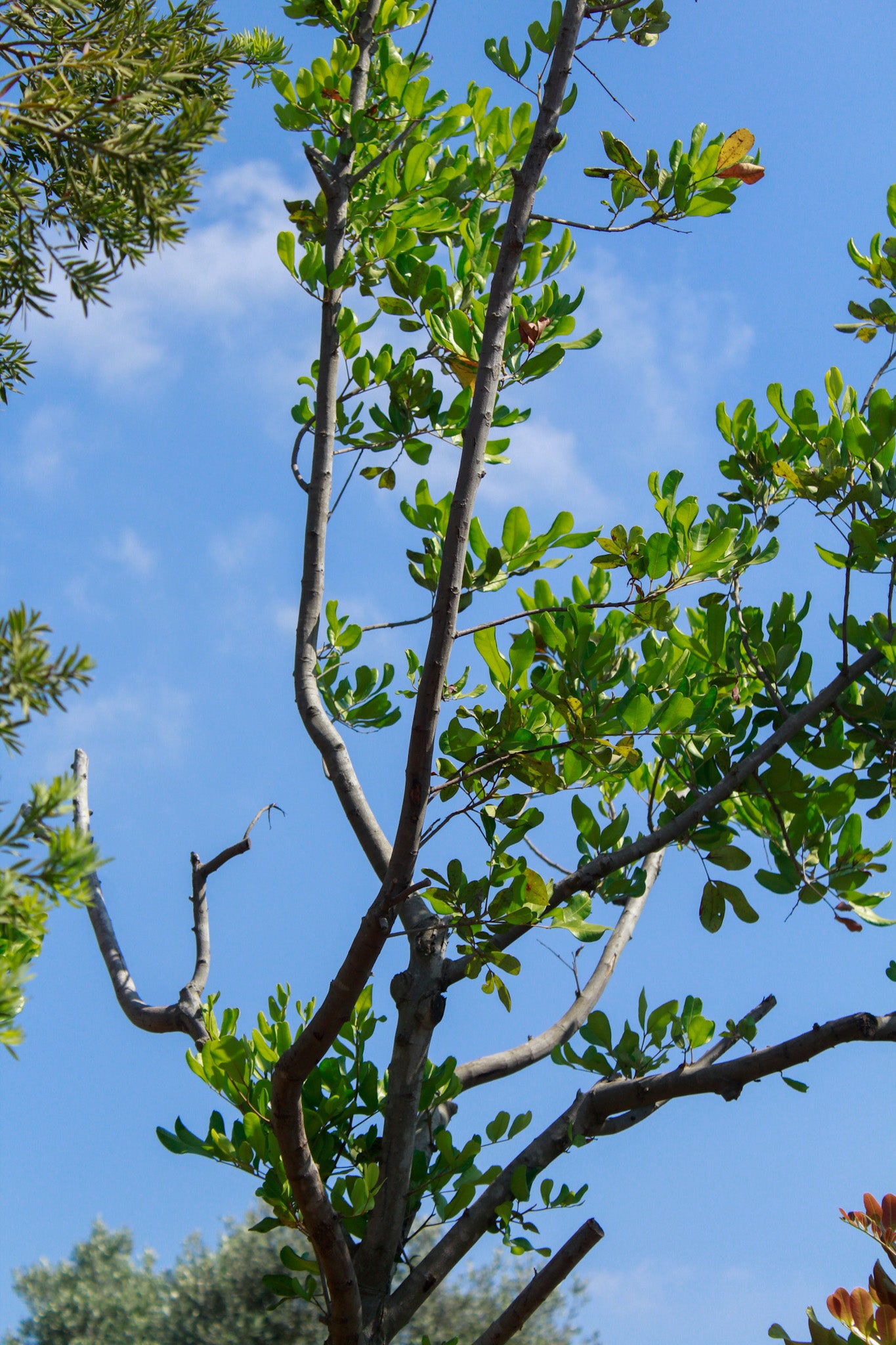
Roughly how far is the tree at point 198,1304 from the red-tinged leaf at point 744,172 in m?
5.55

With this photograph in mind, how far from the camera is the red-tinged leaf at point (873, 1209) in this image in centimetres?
266

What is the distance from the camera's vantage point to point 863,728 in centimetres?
241

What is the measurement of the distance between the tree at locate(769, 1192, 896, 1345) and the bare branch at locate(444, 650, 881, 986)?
3.95 feet

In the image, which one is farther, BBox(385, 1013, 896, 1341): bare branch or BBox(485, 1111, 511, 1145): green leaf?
BBox(485, 1111, 511, 1145): green leaf

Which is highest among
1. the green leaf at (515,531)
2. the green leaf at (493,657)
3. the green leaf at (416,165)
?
the green leaf at (416,165)

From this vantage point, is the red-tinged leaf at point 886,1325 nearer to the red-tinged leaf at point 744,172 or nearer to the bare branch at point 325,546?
the bare branch at point 325,546

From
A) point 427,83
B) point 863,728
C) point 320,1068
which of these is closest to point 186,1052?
point 320,1068

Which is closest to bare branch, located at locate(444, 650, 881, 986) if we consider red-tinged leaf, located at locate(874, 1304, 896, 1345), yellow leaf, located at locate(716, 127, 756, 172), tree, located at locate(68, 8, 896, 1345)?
tree, located at locate(68, 8, 896, 1345)

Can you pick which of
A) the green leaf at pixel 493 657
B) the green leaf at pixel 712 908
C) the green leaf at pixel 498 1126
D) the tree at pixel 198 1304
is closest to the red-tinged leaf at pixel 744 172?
the green leaf at pixel 493 657

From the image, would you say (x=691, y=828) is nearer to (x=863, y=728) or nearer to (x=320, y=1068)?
(x=863, y=728)

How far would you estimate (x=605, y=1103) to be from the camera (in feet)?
8.34

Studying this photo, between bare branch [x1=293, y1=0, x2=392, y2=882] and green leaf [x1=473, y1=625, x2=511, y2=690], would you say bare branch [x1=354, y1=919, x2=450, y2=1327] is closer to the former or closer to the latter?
bare branch [x1=293, y1=0, x2=392, y2=882]

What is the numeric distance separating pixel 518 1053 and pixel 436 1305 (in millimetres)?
4245

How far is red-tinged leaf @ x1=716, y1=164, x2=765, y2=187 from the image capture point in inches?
86.9
